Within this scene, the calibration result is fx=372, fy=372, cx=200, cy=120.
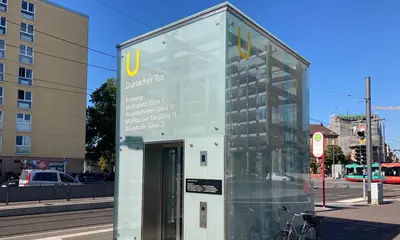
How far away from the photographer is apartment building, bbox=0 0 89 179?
38.9 m

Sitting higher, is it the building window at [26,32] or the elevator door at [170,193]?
the building window at [26,32]

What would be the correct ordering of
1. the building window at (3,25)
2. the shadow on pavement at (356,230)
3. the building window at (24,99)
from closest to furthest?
1. the shadow on pavement at (356,230)
2. the building window at (3,25)
3. the building window at (24,99)

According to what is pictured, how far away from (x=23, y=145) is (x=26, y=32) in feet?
40.7

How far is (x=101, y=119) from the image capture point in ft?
172

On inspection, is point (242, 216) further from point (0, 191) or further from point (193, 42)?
point (0, 191)

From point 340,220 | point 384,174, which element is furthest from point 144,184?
point 384,174

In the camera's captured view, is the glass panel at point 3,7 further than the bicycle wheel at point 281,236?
Yes

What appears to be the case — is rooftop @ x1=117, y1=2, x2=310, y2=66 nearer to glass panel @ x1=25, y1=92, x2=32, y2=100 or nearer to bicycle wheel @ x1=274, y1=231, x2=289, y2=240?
bicycle wheel @ x1=274, y1=231, x2=289, y2=240

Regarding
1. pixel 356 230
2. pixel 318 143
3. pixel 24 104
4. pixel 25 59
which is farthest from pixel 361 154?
pixel 25 59

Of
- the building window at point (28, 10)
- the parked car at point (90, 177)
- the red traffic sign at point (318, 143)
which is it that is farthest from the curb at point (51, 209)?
the building window at point (28, 10)

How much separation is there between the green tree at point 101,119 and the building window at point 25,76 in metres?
13.2

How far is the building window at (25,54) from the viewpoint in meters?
40.1

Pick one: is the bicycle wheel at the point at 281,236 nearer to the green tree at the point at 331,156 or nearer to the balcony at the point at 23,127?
the balcony at the point at 23,127

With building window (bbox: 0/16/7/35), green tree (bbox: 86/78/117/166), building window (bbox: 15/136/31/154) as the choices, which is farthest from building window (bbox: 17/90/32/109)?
green tree (bbox: 86/78/117/166)
